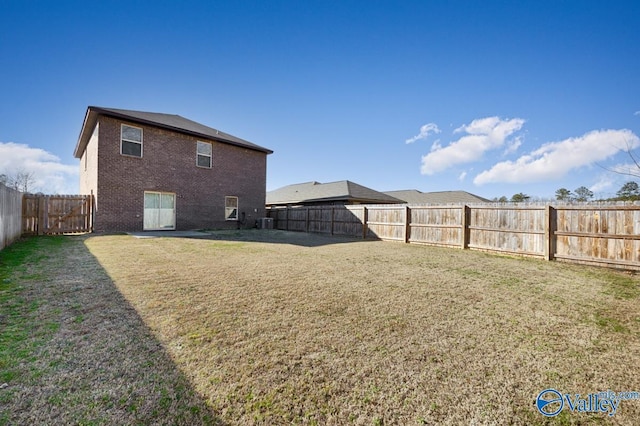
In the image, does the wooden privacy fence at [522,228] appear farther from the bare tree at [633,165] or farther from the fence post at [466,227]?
the bare tree at [633,165]

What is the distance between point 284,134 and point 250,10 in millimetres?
9166

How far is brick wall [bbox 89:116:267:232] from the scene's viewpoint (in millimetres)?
12477

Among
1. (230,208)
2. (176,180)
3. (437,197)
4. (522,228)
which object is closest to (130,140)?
(176,180)

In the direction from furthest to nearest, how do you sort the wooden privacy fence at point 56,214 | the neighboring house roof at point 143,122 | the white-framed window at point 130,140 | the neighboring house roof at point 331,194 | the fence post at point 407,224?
1. the neighboring house roof at point 331,194
2. the white-framed window at point 130,140
3. the neighboring house roof at point 143,122
4. the fence post at point 407,224
5. the wooden privacy fence at point 56,214

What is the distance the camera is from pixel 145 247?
830cm

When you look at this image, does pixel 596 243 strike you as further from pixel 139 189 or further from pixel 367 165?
pixel 367 165

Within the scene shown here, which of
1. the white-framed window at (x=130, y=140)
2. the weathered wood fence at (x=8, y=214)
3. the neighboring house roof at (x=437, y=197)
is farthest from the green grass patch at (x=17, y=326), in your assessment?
the neighboring house roof at (x=437, y=197)

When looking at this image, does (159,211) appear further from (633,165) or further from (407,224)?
(633,165)

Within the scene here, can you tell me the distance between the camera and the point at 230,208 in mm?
17219

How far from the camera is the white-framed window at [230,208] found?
16.9 metres

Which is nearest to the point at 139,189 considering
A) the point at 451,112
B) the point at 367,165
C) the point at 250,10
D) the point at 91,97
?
the point at 91,97

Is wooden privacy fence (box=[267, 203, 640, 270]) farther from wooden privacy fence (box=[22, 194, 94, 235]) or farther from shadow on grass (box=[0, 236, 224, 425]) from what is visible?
wooden privacy fence (box=[22, 194, 94, 235])

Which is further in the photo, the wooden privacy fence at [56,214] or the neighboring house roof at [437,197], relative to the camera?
the neighboring house roof at [437,197]

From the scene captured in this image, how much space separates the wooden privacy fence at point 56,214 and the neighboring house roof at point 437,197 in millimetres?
26149
